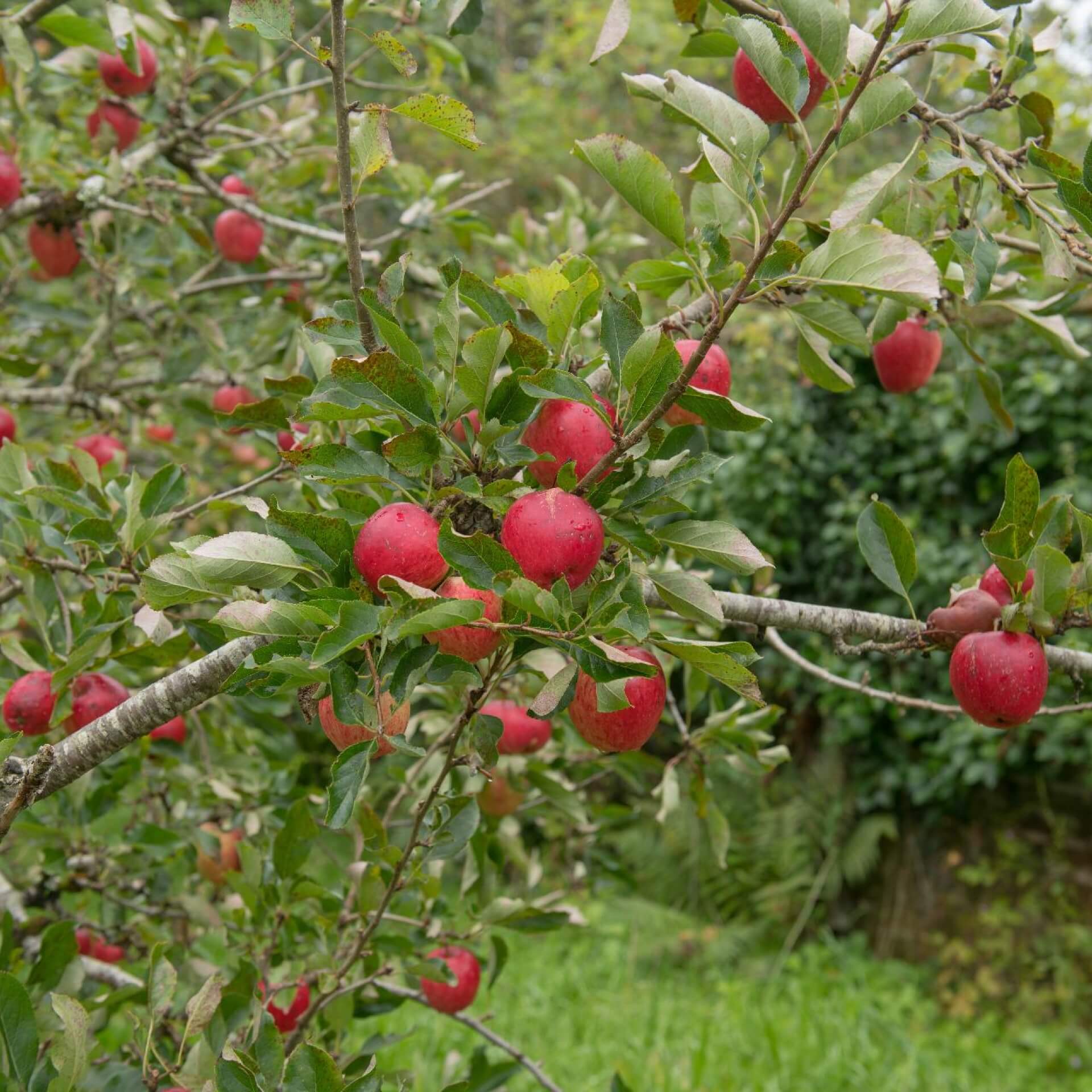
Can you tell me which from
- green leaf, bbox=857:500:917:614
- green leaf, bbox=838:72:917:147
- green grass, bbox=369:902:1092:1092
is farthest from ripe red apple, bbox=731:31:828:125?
green grass, bbox=369:902:1092:1092

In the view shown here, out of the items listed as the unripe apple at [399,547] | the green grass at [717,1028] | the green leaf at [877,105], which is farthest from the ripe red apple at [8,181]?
the green grass at [717,1028]

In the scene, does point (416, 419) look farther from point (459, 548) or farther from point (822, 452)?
point (822, 452)

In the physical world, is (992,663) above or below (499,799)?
above

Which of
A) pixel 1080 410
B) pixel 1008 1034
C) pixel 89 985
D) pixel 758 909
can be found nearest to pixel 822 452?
pixel 1080 410

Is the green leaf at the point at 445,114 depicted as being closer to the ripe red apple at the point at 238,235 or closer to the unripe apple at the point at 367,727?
the unripe apple at the point at 367,727

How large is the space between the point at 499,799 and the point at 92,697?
602 mm

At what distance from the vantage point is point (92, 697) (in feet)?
3.87

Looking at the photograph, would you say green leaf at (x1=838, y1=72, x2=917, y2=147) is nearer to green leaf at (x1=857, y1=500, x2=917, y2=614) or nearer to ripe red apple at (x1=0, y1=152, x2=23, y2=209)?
green leaf at (x1=857, y1=500, x2=917, y2=614)

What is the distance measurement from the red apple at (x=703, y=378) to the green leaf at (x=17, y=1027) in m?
0.76

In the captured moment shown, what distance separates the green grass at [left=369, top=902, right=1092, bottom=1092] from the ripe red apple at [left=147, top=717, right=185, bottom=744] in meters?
0.91

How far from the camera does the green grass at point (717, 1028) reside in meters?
2.77

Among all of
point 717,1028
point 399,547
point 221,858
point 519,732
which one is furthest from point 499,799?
point 717,1028

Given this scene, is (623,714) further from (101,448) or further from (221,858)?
(101,448)

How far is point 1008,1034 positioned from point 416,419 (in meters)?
3.43
